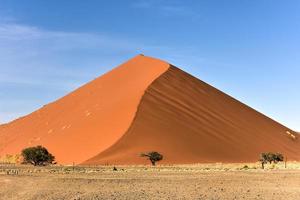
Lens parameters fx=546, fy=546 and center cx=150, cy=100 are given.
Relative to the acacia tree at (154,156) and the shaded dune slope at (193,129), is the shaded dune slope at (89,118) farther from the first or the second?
the acacia tree at (154,156)

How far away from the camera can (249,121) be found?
94875 mm

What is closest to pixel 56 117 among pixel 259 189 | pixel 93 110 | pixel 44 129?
pixel 44 129

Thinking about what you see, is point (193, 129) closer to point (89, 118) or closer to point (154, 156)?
point (89, 118)

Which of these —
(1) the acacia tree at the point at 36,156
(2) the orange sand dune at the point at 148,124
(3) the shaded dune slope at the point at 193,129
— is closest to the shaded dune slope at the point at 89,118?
(2) the orange sand dune at the point at 148,124

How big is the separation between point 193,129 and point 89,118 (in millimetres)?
15542

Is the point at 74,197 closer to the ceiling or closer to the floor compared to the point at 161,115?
closer to the floor

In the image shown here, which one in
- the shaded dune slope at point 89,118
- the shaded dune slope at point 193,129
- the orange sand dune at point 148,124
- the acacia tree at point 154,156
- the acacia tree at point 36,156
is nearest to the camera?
the acacia tree at point 36,156

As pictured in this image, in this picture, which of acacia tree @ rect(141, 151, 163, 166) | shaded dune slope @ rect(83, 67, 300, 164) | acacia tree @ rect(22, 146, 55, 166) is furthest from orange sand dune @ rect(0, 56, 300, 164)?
acacia tree @ rect(22, 146, 55, 166)

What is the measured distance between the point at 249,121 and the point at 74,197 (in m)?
77.8

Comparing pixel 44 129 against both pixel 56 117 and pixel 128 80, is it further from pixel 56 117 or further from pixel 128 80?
pixel 128 80

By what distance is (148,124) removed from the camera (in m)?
71.3

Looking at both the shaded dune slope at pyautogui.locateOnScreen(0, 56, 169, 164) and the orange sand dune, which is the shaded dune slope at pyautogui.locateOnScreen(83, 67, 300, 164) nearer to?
the orange sand dune

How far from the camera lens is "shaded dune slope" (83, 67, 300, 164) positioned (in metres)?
65.3

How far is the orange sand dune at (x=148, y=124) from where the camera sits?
6675cm
